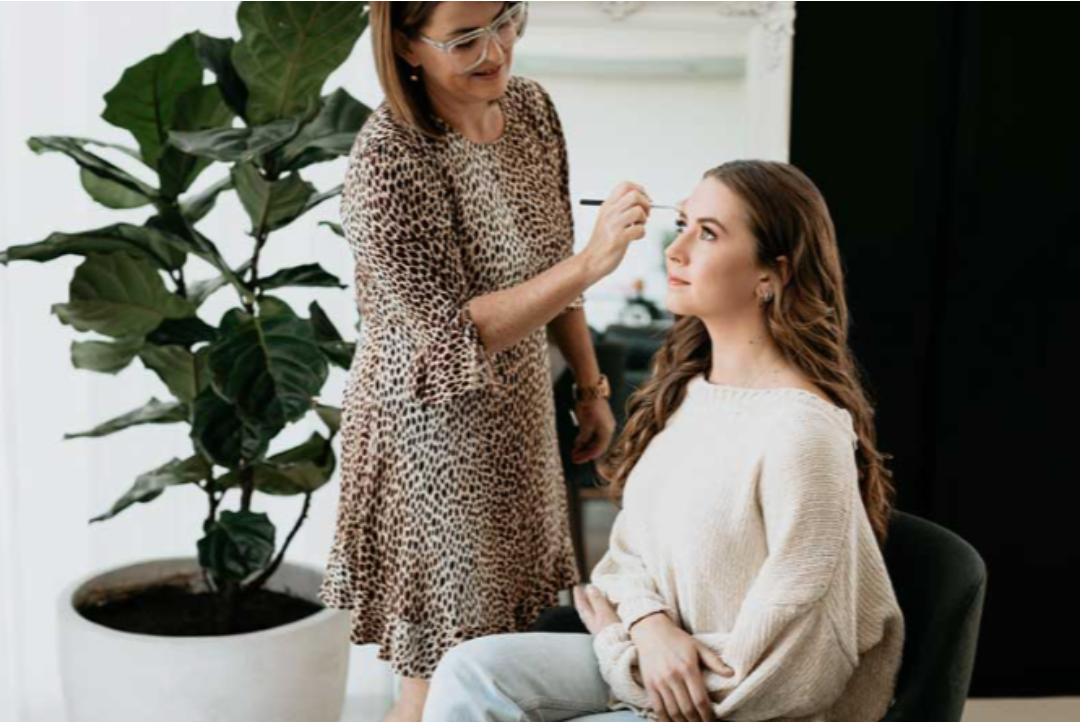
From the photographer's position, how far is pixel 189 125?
2240 millimetres

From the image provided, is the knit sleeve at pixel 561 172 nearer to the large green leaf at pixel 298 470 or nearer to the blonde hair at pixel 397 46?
the blonde hair at pixel 397 46

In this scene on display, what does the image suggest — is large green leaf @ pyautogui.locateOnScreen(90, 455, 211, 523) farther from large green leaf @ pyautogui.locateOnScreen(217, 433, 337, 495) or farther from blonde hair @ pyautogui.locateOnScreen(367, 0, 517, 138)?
blonde hair @ pyautogui.locateOnScreen(367, 0, 517, 138)

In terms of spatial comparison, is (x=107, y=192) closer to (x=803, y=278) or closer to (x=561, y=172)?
(x=561, y=172)

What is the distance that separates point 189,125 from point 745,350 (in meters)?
1.15

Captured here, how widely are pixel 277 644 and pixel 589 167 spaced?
4.01 ft

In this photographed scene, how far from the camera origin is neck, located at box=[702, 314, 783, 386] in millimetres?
1652

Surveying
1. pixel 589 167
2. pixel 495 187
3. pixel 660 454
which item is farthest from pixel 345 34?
pixel 660 454

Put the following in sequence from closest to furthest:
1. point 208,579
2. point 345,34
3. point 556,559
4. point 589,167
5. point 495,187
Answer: point 495,187
point 556,559
point 345,34
point 208,579
point 589,167

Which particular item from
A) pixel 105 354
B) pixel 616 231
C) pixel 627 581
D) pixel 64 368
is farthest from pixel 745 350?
pixel 64 368

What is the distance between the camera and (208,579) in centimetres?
251

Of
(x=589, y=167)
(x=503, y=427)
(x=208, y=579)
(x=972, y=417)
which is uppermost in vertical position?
(x=589, y=167)


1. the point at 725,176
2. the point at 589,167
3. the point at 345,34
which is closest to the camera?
the point at 725,176

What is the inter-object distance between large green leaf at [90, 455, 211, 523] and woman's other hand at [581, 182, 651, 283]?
1015mm

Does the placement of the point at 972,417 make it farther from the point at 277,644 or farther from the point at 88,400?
the point at 88,400
